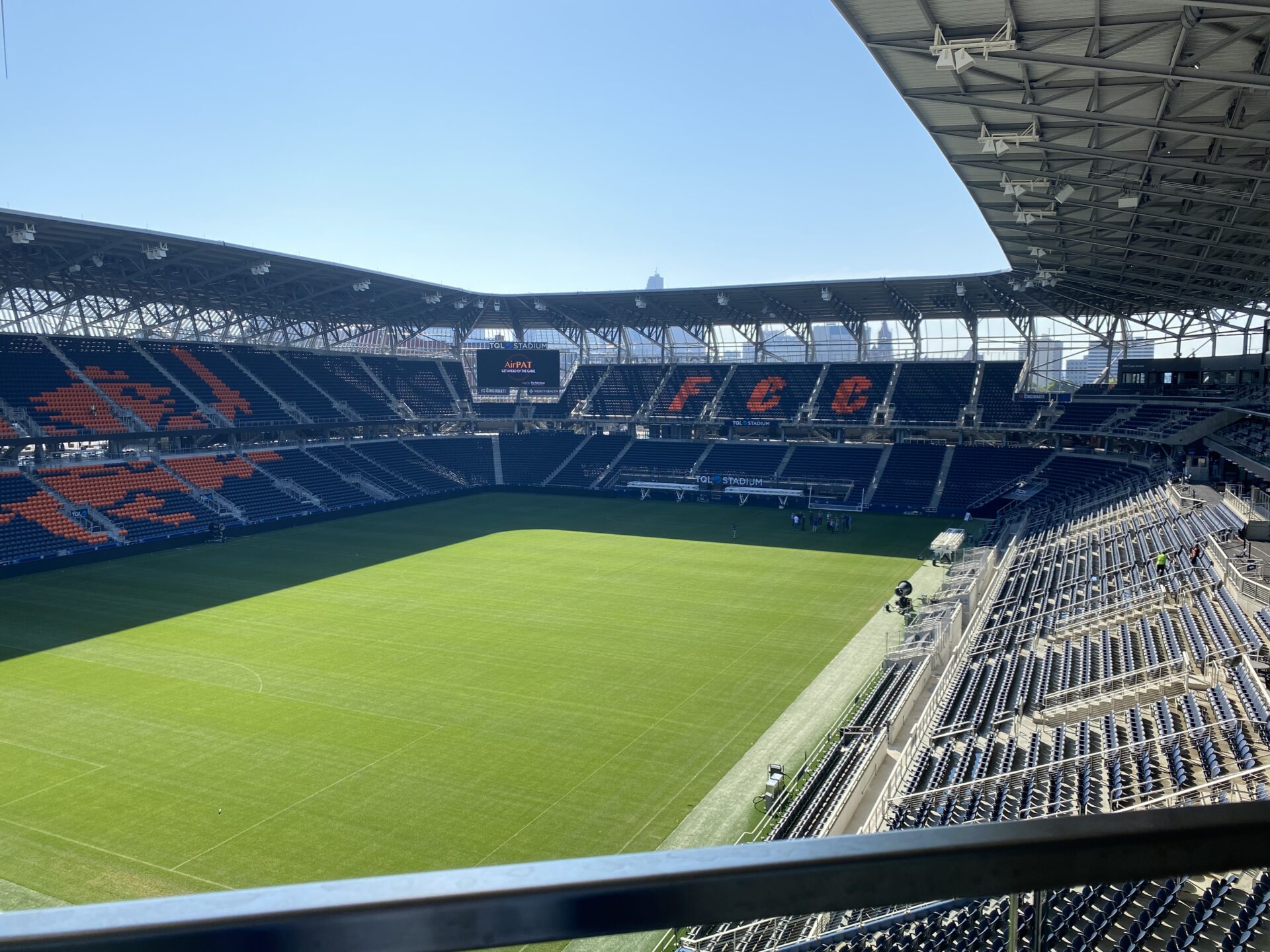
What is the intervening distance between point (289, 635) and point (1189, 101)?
25.4 metres

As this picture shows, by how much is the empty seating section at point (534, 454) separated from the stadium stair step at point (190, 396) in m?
19.0

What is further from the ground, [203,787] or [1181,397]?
[1181,397]

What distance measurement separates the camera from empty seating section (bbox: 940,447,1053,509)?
52.3m

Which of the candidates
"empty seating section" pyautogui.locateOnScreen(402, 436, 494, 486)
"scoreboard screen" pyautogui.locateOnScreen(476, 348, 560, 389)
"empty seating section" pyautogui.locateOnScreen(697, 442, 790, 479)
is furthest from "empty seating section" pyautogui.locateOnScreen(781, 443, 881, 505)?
"empty seating section" pyautogui.locateOnScreen(402, 436, 494, 486)

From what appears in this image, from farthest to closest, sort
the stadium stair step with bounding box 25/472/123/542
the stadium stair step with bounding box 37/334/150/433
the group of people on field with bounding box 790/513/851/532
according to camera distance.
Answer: the stadium stair step with bounding box 37/334/150/433
the group of people on field with bounding box 790/513/851/532
the stadium stair step with bounding box 25/472/123/542

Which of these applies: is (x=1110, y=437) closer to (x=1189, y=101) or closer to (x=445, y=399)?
(x=1189, y=101)

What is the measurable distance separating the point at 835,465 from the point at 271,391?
114ft

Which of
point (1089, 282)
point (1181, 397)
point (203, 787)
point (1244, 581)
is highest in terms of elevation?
point (1089, 282)

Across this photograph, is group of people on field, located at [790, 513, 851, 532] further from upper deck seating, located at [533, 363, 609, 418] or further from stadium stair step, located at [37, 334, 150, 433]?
stadium stair step, located at [37, 334, 150, 433]

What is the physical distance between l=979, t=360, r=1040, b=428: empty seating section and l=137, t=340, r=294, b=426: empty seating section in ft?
A: 138

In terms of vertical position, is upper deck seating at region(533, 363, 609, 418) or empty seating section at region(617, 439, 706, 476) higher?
upper deck seating at region(533, 363, 609, 418)

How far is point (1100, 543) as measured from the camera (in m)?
31.1

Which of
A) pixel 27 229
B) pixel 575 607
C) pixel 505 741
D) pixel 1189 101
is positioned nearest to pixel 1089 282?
pixel 1189 101

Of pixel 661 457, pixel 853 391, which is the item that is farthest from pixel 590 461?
pixel 853 391
